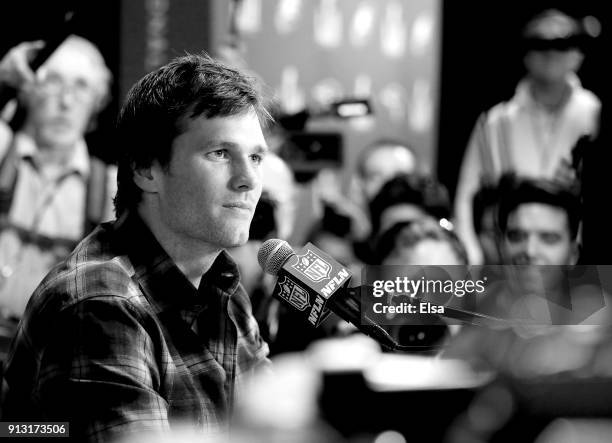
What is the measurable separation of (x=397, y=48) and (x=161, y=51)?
2.43 feet

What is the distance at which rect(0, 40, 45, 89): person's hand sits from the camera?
2.26m

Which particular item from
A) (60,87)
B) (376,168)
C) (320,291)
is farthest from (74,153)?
(320,291)

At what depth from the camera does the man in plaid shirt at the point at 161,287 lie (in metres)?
0.90

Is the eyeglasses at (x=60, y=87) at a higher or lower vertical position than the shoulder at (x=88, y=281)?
higher

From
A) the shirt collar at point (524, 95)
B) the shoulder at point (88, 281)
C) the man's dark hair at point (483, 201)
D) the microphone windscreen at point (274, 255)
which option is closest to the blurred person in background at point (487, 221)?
the man's dark hair at point (483, 201)

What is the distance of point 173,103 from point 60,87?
1435 mm

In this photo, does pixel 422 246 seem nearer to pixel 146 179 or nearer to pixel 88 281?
pixel 146 179

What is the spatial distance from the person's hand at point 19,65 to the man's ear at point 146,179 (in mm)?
1347

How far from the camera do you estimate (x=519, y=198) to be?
2.38m

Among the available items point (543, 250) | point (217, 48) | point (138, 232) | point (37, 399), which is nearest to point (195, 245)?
point (138, 232)

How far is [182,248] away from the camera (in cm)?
110

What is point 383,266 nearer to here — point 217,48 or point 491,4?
point 217,48

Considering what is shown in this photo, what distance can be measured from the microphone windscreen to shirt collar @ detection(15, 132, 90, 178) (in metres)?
1.42

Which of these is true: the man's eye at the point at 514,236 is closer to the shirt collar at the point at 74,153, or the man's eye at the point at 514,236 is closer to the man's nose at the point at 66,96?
the shirt collar at the point at 74,153
